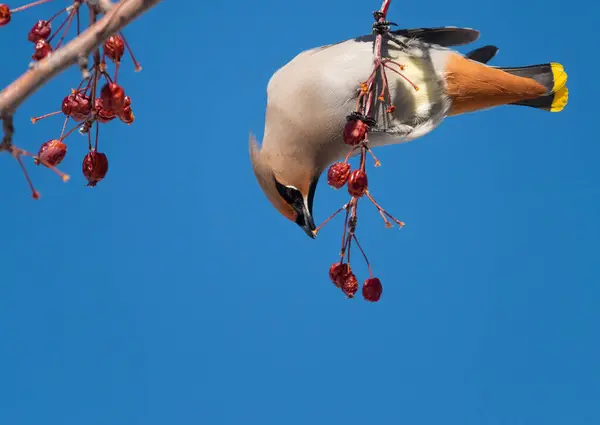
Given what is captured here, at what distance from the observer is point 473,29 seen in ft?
6.32

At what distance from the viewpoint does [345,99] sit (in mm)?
1643

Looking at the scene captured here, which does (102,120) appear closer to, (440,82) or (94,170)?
(94,170)

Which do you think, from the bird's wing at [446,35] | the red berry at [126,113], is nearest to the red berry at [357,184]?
the red berry at [126,113]

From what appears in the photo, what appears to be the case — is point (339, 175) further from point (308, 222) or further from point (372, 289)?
point (308, 222)

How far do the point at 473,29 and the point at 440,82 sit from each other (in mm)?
239

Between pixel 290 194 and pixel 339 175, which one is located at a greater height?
pixel 290 194

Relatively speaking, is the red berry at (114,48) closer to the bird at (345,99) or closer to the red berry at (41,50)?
the red berry at (41,50)

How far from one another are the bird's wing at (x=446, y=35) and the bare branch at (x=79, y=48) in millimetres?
999

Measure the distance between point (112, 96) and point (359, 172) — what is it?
48 cm

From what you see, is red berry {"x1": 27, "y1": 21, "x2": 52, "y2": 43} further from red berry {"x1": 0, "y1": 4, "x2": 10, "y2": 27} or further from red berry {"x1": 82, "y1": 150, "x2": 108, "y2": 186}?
red berry {"x1": 82, "y1": 150, "x2": 108, "y2": 186}

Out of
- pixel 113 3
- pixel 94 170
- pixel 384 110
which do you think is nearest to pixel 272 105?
pixel 384 110

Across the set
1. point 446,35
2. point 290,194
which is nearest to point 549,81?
point 446,35

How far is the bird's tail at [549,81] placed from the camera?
193 cm

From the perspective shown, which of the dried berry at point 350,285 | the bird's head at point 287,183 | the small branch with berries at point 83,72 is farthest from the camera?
the bird's head at point 287,183
